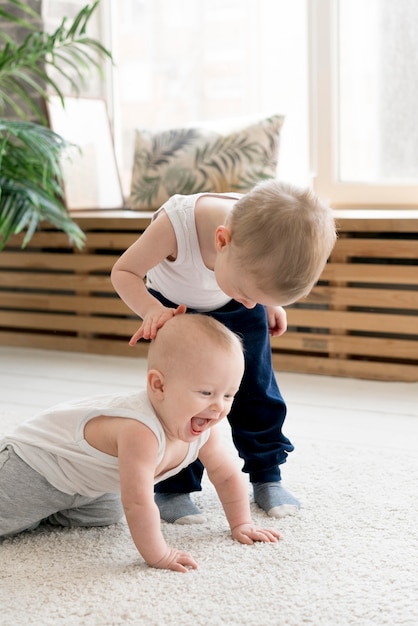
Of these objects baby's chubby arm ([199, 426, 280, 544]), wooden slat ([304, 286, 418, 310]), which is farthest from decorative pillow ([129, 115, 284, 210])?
baby's chubby arm ([199, 426, 280, 544])

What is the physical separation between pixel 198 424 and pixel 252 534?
24cm

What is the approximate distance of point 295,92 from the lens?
125 inches

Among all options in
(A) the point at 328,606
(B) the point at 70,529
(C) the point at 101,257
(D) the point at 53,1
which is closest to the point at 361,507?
(A) the point at 328,606

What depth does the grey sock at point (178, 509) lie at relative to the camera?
159cm

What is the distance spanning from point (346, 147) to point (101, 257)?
2.98 ft

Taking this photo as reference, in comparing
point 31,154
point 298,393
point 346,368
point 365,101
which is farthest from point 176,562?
point 365,101

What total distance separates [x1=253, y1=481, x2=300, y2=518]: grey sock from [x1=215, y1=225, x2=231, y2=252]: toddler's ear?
53 centimetres

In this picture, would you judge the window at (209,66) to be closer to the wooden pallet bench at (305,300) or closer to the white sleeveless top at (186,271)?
the wooden pallet bench at (305,300)

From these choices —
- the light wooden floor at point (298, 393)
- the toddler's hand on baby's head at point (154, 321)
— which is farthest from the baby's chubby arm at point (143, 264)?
the light wooden floor at point (298, 393)

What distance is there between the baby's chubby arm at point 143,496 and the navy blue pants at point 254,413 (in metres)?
0.30

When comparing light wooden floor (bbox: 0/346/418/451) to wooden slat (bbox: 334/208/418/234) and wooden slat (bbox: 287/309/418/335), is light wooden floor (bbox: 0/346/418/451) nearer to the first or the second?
wooden slat (bbox: 287/309/418/335)

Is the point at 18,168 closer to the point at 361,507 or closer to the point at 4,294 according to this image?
the point at 4,294

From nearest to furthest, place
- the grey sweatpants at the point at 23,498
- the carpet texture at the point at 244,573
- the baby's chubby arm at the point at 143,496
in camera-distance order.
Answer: the carpet texture at the point at 244,573 < the baby's chubby arm at the point at 143,496 < the grey sweatpants at the point at 23,498

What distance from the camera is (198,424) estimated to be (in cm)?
139
